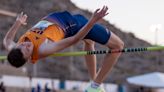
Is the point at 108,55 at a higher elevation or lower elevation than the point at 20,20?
lower

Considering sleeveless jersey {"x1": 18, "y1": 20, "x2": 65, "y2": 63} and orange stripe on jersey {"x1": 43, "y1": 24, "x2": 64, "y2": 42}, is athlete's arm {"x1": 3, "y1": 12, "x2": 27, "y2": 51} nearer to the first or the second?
sleeveless jersey {"x1": 18, "y1": 20, "x2": 65, "y2": 63}

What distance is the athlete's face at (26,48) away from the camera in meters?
5.95

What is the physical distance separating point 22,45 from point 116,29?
35.8 m

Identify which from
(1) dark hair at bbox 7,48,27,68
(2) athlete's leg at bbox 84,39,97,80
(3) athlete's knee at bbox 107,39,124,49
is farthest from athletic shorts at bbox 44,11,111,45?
(1) dark hair at bbox 7,48,27,68

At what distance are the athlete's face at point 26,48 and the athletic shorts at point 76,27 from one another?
18.5 inches

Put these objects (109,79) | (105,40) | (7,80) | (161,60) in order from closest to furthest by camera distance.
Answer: (105,40), (7,80), (109,79), (161,60)

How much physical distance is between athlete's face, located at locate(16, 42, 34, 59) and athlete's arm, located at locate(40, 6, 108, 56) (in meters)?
0.11

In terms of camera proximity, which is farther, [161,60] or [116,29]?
[116,29]

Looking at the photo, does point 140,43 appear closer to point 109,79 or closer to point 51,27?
point 109,79

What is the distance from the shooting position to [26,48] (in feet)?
19.5

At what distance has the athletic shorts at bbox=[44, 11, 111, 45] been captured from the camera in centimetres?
631

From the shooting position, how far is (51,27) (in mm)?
6211

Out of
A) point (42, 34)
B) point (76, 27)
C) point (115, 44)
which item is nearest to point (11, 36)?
point (42, 34)

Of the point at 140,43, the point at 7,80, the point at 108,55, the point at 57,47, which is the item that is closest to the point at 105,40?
the point at 108,55
